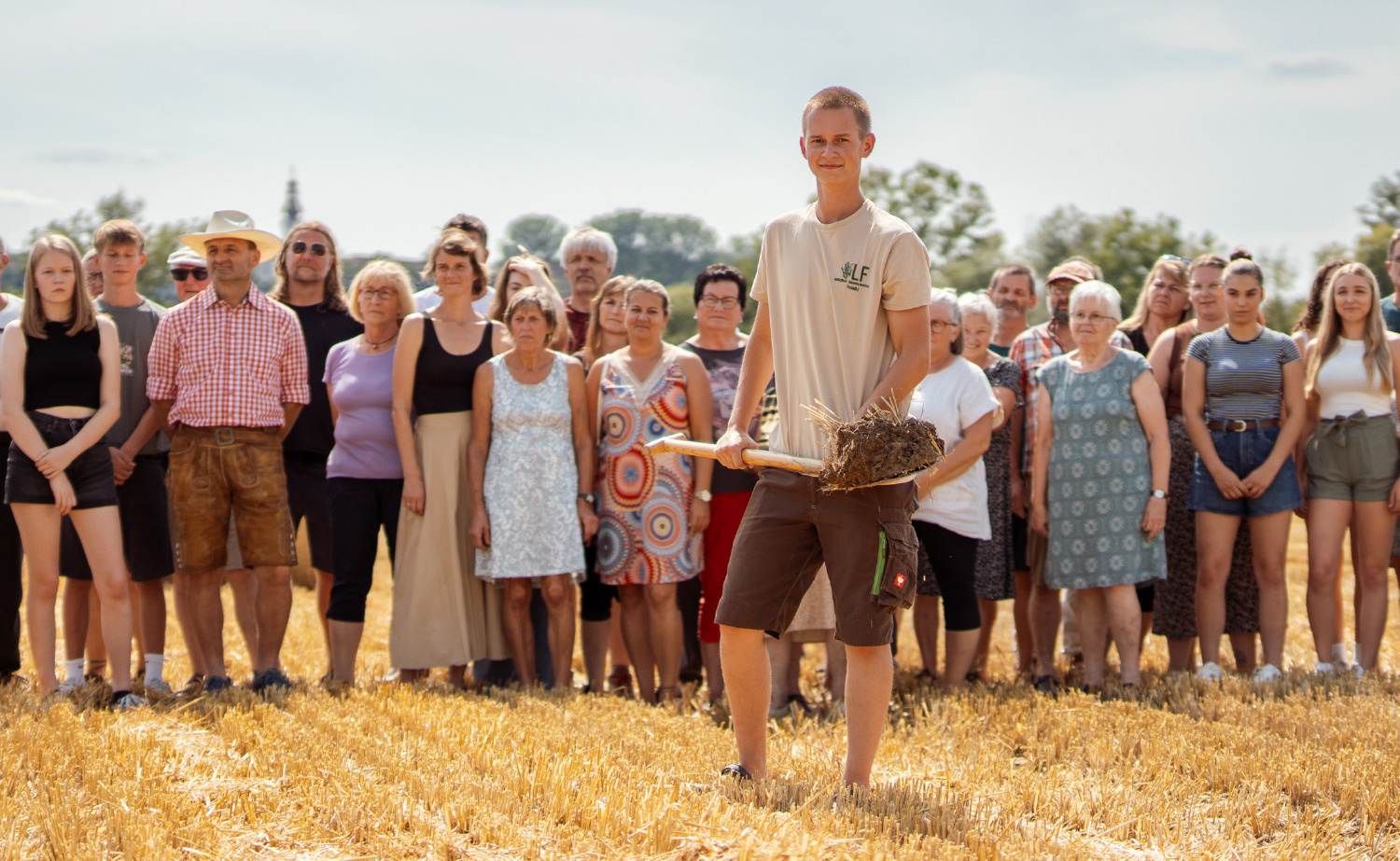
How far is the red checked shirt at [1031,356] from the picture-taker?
7816 mm

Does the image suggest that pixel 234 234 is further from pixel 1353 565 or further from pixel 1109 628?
pixel 1353 565

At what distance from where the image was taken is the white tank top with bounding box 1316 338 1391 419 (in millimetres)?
7489

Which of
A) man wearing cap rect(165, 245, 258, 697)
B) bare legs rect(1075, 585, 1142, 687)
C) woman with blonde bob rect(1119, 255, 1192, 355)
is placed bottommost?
bare legs rect(1075, 585, 1142, 687)

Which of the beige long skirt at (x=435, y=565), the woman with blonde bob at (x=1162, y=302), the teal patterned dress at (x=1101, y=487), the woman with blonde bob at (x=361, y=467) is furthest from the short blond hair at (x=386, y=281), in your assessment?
the woman with blonde bob at (x=1162, y=302)

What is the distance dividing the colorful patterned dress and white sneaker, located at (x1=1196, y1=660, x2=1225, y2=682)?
2966 mm

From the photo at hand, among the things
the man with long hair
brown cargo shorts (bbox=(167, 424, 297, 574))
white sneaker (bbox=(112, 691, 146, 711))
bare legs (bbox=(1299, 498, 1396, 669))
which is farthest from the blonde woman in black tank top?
bare legs (bbox=(1299, 498, 1396, 669))

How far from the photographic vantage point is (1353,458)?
7434 mm

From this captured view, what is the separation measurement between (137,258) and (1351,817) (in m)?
6.95

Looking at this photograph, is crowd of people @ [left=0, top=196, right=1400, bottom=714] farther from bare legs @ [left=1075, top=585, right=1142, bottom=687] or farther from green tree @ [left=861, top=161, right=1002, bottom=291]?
green tree @ [left=861, top=161, right=1002, bottom=291]

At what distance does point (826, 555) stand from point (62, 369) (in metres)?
4.42

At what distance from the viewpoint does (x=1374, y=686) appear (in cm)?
648

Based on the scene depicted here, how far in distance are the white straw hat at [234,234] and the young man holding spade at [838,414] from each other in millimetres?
3996

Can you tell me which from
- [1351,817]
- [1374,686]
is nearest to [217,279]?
[1351,817]

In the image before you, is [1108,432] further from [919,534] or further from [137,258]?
[137,258]
